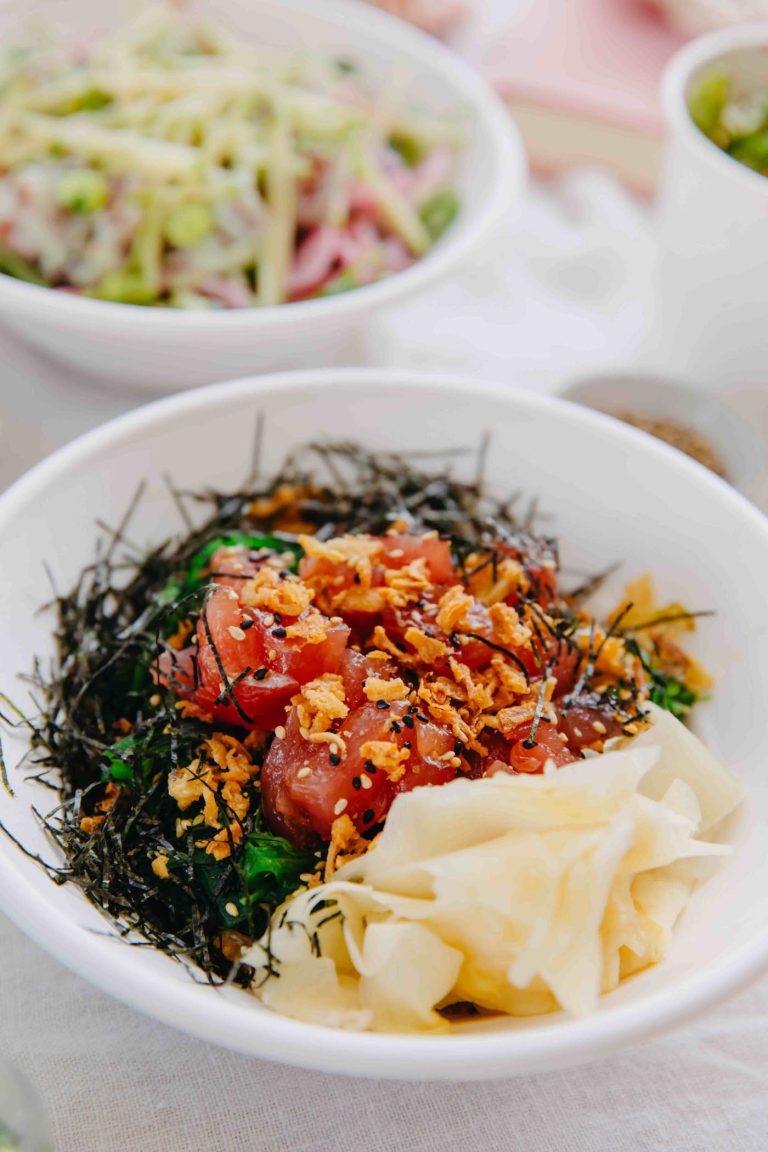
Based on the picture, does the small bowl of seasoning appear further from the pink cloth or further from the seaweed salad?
the pink cloth

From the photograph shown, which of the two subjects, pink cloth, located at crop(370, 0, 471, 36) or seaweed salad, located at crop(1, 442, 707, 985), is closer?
seaweed salad, located at crop(1, 442, 707, 985)

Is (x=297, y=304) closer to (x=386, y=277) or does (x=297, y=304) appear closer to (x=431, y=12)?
(x=386, y=277)

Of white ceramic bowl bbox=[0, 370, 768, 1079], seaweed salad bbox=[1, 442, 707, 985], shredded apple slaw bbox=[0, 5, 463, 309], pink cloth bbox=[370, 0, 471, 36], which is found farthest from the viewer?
pink cloth bbox=[370, 0, 471, 36]

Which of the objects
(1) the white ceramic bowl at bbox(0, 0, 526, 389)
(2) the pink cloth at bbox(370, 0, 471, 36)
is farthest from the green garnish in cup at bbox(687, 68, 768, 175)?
(2) the pink cloth at bbox(370, 0, 471, 36)

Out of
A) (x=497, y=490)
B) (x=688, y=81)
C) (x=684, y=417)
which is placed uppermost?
(x=688, y=81)

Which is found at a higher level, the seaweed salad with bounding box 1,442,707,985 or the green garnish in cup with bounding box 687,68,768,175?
the green garnish in cup with bounding box 687,68,768,175

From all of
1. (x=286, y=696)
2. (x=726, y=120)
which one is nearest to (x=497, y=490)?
(x=286, y=696)

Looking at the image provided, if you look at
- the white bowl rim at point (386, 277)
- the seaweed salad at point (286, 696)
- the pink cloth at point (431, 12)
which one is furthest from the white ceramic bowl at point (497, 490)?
the pink cloth at point (431, 12)

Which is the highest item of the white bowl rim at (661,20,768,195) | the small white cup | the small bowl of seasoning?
the white bowl rim at (661,20,768,195)

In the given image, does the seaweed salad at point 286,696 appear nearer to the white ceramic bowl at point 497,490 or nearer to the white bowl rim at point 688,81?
the white ceramic bowl at point 497,490
